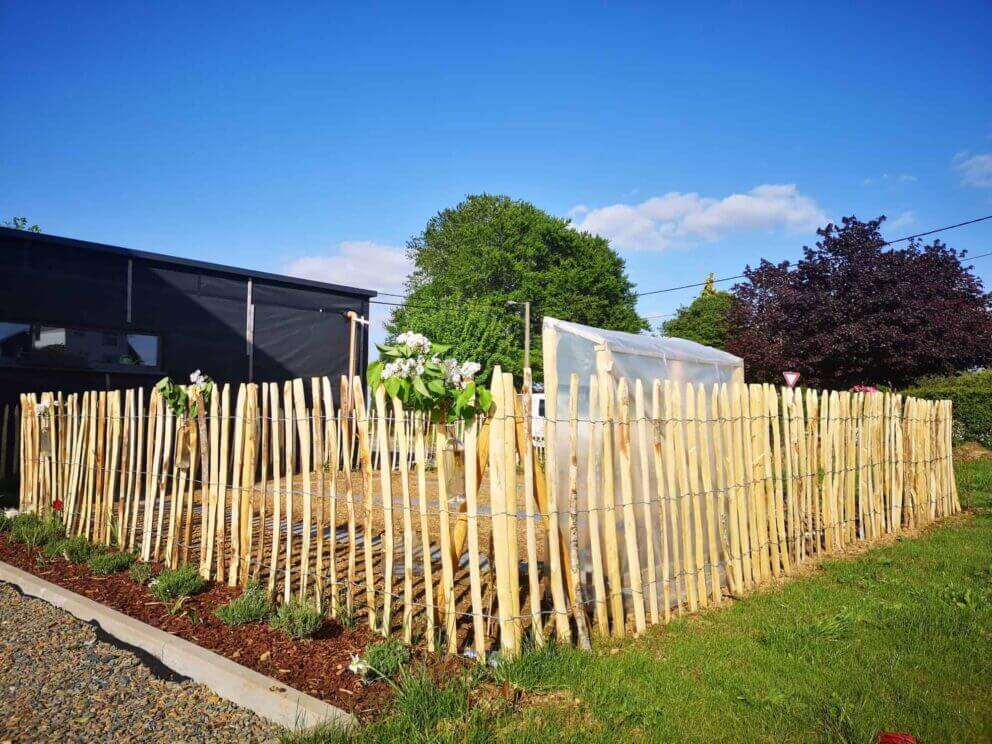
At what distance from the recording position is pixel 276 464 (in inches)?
180

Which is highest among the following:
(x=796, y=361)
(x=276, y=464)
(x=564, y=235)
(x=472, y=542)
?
(x=564, y=235)

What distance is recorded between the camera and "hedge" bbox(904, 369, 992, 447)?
15086 mm

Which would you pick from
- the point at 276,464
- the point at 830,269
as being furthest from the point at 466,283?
the point at 276,464

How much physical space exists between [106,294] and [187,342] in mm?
1585

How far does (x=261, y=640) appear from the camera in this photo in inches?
156

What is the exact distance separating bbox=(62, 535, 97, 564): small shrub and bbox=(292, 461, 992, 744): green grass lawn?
4192mm

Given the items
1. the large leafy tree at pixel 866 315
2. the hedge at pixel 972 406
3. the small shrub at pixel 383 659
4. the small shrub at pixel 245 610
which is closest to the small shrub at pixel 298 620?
the small shrub at pixel 245 610

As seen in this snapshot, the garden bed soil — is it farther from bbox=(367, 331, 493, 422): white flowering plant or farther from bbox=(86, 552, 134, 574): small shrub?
bbox=(367, 331, 493, 422): white flowering plant

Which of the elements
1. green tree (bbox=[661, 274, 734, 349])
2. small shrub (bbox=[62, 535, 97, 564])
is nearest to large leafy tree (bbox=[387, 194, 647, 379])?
green tree (bbox=[661, 274, 734, 349])

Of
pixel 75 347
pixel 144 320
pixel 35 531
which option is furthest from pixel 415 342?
pixel 144 320

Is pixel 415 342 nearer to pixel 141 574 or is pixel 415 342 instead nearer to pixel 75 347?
pixel 141 574

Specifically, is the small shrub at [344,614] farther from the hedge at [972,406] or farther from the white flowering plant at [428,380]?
the hedge at [972,406]

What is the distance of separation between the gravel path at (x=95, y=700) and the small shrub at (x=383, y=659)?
0.52 meters

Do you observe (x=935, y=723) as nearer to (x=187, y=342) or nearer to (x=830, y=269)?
(x=187, y=342)
